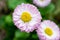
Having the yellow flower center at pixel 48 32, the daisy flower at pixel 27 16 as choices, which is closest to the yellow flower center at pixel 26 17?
the daisy flower at pixel 27 16

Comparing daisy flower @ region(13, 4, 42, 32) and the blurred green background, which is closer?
daisy flower @ region(13, 4, 42, 32)

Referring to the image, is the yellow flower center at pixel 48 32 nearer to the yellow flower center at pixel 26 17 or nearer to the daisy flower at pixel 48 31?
the daisy flower at pixel 48 31

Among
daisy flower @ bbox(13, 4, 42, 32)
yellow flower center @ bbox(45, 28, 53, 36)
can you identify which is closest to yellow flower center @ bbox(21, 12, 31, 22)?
daisy flower @ bbox(13, 4, 42, 32)

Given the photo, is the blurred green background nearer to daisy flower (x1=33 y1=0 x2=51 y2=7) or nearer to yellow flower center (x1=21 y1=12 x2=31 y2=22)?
daisy flower (x1=33 y1=0 x2=51 y2=7)

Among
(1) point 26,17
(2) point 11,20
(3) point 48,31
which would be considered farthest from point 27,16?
(2) point 11,20

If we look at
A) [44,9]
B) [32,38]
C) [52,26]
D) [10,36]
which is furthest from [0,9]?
[52,26]

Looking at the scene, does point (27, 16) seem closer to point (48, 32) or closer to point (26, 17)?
point (26, 17)

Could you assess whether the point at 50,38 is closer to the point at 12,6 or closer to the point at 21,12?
the point at 21,12
